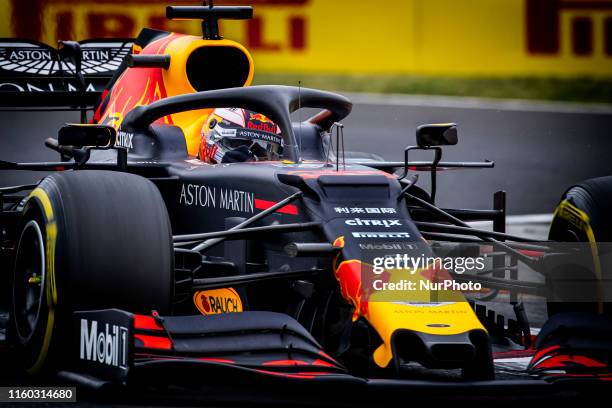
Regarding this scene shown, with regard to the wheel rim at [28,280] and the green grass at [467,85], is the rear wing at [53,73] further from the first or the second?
the green grass at [467,85]

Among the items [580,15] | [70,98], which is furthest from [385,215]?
[580,15]

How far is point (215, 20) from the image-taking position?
28.2 ft

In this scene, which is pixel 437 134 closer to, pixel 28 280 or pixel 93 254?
pixel 93 254

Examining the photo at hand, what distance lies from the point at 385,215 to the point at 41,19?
16.3 feet

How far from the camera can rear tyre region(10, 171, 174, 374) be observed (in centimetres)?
578

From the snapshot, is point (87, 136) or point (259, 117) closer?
point (87, 136)

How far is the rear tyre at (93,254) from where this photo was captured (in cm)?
578

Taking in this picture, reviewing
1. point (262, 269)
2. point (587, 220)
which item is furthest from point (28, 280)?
point (587, 220)

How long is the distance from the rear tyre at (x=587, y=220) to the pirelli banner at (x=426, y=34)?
449 inches

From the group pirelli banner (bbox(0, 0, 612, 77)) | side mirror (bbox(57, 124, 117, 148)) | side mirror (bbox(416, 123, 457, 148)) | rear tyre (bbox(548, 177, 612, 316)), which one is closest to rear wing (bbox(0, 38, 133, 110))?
side mirror (bbox(57, 124, 117, 148))

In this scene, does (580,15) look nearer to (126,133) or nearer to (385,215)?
(126,133)

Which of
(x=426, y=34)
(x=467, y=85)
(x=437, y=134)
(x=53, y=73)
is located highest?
(x=426, y=34)

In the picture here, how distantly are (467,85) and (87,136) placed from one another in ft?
52.1

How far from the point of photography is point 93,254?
19.0ft
